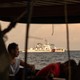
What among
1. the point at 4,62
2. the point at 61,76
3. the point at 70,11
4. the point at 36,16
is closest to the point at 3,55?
the point at 4,62

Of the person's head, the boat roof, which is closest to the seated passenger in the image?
the person's head

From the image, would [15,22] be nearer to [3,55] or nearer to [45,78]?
[3,55]

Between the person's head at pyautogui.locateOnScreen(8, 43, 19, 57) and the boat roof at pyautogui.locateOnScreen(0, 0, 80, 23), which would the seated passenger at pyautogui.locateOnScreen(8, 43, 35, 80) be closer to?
the person's head at pyautogui.locateOnScreen(8, 43, 19, 57)

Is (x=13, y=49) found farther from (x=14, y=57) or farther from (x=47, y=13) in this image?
(x=47, y=13)

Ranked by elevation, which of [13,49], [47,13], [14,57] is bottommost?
[14,57]

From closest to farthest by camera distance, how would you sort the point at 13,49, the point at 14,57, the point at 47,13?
the point at 13,49 < the point at 14,57 < the point at 47,13

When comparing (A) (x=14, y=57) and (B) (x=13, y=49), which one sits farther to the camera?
(A) (x=14, y=57)

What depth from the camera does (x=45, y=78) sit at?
20.0 feet

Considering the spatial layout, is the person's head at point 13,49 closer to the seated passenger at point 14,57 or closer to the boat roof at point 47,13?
the seated passenger at point 14,57

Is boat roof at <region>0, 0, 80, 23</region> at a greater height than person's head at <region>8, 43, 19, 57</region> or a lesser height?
greater

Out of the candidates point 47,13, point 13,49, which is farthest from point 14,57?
point 47,13

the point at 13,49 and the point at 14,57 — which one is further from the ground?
the point at 13,49

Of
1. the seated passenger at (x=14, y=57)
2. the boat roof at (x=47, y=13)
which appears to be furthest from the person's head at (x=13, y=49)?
the boat roof at (x=47, y=13)

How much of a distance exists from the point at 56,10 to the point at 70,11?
310 millimetres
